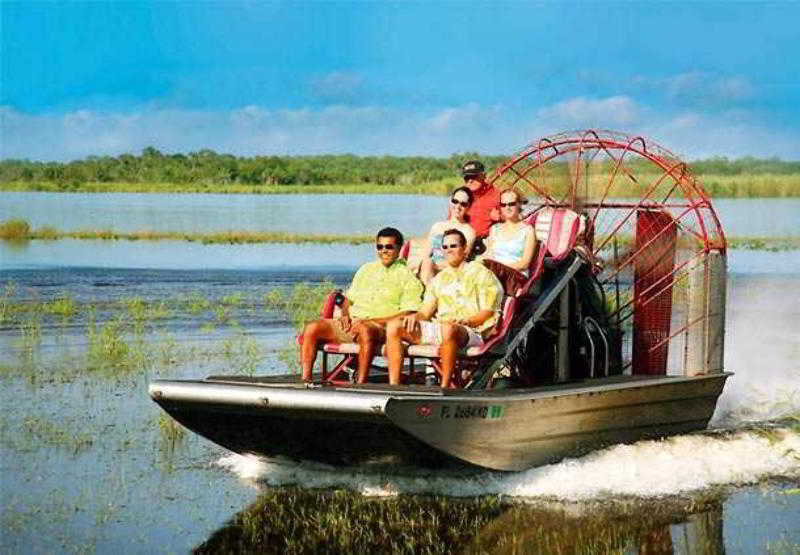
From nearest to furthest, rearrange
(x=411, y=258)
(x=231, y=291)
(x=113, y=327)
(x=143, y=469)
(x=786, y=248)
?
(x=143, y=469) → (x=411, y=258) → (x=113, y=327) → (x=231, y=291) → (x=786, y=248)

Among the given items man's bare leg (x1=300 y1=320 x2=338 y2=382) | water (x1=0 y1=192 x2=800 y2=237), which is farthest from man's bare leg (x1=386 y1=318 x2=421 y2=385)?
water (x1=0 y1=192 x2=800 y2=237)

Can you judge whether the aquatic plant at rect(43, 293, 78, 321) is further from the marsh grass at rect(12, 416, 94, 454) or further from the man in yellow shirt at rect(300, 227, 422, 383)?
the man in yellow shirt at rect(300, 227, 422, 383)

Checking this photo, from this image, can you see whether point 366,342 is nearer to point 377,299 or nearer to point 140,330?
point 377,299

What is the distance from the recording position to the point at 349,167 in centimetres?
11675

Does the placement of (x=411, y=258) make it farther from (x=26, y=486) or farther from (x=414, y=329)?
(x=26, y=486)

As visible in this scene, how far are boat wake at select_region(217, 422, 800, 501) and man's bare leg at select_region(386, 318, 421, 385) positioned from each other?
744mm

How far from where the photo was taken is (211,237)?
1815 inches

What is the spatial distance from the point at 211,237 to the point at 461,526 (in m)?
34.8

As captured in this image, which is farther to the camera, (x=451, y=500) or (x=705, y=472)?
(x=705, y=472)

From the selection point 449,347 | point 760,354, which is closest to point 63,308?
point 760,354

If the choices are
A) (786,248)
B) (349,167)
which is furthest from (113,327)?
(349,167)

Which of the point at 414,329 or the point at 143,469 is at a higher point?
the point at 414,329

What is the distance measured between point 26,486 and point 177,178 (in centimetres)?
8639

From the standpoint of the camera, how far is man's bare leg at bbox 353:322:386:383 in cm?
1269
